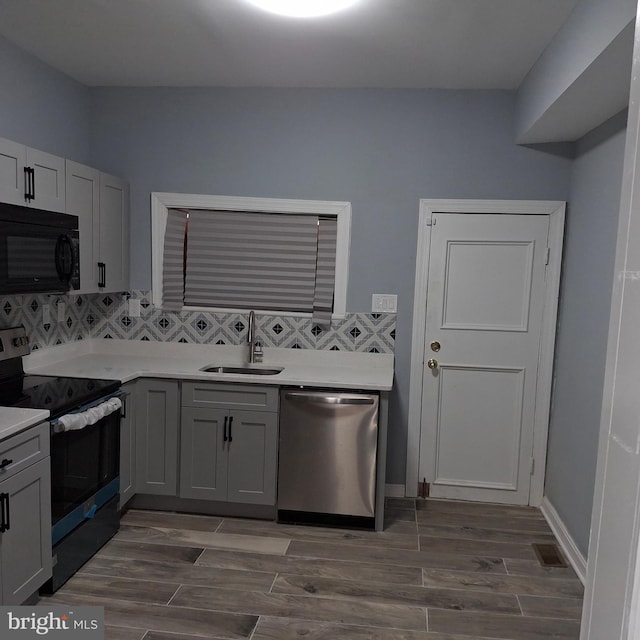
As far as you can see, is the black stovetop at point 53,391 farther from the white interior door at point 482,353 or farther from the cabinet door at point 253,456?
the white interior door at point 482,353

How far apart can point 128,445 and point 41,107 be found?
206 cm

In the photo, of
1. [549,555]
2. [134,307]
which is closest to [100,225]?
[134,307]

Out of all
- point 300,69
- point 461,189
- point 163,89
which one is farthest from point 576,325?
point 163,89

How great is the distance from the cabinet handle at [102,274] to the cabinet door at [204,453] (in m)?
0.94

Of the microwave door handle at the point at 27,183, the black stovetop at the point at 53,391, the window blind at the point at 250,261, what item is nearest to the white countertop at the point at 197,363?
the black stovetop at the point at 53,391

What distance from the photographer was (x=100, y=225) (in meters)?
3.47

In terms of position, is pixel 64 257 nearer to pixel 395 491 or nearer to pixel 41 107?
pixel 41 107

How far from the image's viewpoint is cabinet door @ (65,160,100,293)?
3.14 metres

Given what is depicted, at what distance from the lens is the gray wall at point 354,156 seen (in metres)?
3.60

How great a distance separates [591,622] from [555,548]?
2.42 metres

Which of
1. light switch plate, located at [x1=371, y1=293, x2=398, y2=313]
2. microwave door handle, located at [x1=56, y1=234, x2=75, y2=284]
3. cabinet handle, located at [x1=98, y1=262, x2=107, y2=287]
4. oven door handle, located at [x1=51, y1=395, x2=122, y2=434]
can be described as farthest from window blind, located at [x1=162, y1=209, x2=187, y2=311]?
light switch plate, located at [x1=371, y1=293, x2=398, y2=313]

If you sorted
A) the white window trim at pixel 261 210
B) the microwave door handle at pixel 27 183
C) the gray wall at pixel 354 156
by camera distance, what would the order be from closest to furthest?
the microwave door handle at pixel 27 183
the gray wall at pixel 354 156
the white window trim at pixel 261 210

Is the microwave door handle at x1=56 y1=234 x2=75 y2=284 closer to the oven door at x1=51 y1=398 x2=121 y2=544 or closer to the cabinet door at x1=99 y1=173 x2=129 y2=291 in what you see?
the cabinet door at x1=99 y1=173 x2=129 y2=291

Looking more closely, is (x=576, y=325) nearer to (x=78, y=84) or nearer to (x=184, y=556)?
(x=184, y=556)
